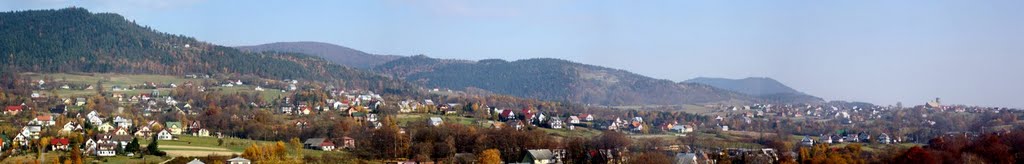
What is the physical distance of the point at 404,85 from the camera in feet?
415

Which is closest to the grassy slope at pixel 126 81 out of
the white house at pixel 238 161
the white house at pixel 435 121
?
the white house at pixel 435 121

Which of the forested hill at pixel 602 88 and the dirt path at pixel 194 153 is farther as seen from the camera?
the forested hill at pixel 602 88

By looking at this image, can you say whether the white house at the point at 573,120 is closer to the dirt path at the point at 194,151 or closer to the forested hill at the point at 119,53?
the dirt path at the point at 194,151

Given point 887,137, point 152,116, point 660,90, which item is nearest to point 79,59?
point 152,116

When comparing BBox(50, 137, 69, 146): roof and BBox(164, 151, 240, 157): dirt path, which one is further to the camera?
BBox(50, 137, 69, 146): roof

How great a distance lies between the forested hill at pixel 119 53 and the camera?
97.7m

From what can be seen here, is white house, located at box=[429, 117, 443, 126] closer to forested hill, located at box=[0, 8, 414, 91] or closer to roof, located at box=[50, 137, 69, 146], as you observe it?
roof, located at box=[50, 137, 69, 146]

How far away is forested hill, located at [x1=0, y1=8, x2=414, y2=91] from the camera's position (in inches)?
3846

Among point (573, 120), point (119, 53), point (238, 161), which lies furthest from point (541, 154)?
point (119, 53)

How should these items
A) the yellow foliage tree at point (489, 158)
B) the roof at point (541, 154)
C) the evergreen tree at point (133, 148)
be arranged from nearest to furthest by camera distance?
the yellow foliage tree at point (489, 158) < the evergreen tree at point (133, 148) < the roof at point (541, 154)

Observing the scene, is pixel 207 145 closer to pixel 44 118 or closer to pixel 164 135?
pixel 164 135

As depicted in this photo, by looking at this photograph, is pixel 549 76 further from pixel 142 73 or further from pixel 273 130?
pixel 273 130

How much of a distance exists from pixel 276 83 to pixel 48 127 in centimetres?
4790

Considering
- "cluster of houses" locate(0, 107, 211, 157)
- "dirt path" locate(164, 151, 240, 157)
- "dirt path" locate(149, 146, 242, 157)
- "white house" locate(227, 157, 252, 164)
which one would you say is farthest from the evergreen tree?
"white house" locate(227, 157, 252, 164)
